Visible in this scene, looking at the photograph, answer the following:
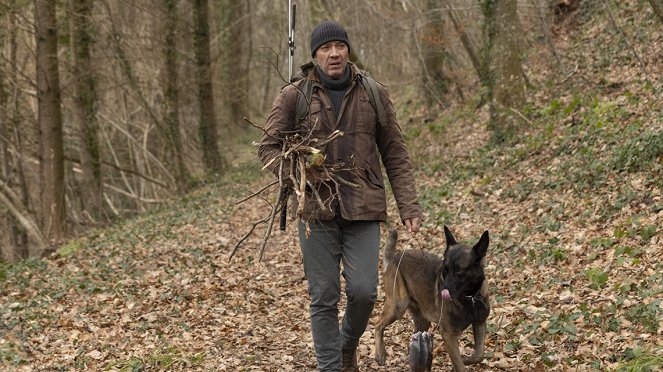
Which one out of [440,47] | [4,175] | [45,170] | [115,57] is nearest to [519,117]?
[440,47]

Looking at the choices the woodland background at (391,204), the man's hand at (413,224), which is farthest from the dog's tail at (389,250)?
the woodland background at (391,204)

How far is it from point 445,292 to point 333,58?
1.92 meters

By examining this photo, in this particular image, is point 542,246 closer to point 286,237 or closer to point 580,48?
point 286,237

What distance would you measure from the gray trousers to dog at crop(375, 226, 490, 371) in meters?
0.66

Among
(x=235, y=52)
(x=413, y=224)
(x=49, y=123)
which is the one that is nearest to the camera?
(x=413, y=224)

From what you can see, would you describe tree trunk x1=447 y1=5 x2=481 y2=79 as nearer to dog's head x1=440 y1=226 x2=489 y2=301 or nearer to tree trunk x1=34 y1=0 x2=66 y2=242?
tree trunk x1=34 y1=0 x2=66 y2=242

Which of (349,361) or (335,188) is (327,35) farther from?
(349,361)

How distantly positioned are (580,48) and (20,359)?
14946 millimetres

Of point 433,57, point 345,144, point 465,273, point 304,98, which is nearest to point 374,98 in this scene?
point 345,144

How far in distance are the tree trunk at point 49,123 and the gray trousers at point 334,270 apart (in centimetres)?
1263

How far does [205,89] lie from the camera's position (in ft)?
81.1

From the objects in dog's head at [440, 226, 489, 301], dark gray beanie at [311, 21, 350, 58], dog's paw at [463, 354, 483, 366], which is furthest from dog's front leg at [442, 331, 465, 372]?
dark gray beanie at [311, 21, 350, 58]

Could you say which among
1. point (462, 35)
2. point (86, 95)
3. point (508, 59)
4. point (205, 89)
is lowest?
point (508, 59)

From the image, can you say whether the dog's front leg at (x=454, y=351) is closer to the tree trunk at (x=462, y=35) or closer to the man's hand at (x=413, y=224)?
the man's hand at (x=413, y=224)
